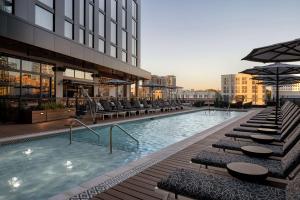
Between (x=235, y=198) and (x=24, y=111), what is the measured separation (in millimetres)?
10320

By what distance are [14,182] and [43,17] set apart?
40.4ft

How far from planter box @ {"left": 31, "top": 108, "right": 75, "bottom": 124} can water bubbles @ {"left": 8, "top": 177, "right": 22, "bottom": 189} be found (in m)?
6.25

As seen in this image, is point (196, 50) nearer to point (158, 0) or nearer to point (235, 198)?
point (158, 0)

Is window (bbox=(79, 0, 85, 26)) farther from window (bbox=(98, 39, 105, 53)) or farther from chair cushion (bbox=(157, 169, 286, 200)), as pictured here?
chair cushion (bbox=(157, 169, 286, 200))

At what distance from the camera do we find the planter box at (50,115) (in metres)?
9.81

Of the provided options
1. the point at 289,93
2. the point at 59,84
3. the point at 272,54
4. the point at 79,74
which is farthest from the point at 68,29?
the point at 289,93

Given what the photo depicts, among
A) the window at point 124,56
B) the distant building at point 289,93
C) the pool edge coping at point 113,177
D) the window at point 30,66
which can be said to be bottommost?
the pool edge coping at point 113,177

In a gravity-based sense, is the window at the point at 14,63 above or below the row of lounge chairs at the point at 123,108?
above

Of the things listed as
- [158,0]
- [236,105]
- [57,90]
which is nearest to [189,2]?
[158,0]

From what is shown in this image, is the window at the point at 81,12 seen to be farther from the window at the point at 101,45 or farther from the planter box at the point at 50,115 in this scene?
the planter box at the point at 50,115

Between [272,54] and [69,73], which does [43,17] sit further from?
[272,54]

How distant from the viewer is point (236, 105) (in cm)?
2202

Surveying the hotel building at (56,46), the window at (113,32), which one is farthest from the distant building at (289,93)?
the window at (113,32)

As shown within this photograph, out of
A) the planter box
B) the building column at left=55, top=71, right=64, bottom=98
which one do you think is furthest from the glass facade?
the planter box
